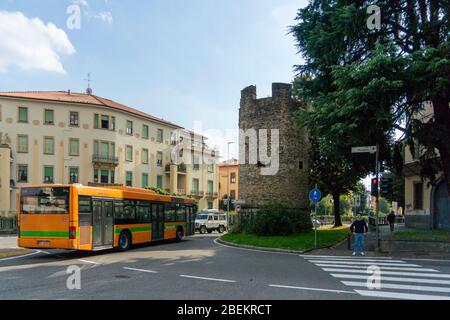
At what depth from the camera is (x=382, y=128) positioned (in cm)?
1791

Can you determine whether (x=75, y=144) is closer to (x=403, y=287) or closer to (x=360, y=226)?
(x=360, y=226)

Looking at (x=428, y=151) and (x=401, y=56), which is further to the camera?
(x=428, y=151)

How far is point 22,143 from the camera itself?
45.8 m

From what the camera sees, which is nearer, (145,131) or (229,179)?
(145,131)

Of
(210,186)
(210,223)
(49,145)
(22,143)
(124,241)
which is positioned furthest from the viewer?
(210,186)

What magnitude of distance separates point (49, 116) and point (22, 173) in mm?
6932

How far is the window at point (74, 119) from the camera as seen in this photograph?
4813 cm

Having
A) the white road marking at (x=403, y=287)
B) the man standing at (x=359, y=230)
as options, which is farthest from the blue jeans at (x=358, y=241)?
the white road marking at (x=403, y=287)

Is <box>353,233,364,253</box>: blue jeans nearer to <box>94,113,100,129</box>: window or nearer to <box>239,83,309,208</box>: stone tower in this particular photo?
<box>239,83,309,208</box>: stone tower

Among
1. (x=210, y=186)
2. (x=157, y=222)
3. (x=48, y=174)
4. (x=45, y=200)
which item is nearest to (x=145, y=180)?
(x=48, y=174)

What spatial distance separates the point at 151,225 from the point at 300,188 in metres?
13.8

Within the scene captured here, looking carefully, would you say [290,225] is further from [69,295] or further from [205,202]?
[205,202]

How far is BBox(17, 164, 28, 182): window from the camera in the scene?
4531 cm

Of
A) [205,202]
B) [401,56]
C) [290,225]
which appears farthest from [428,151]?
[205,202]
